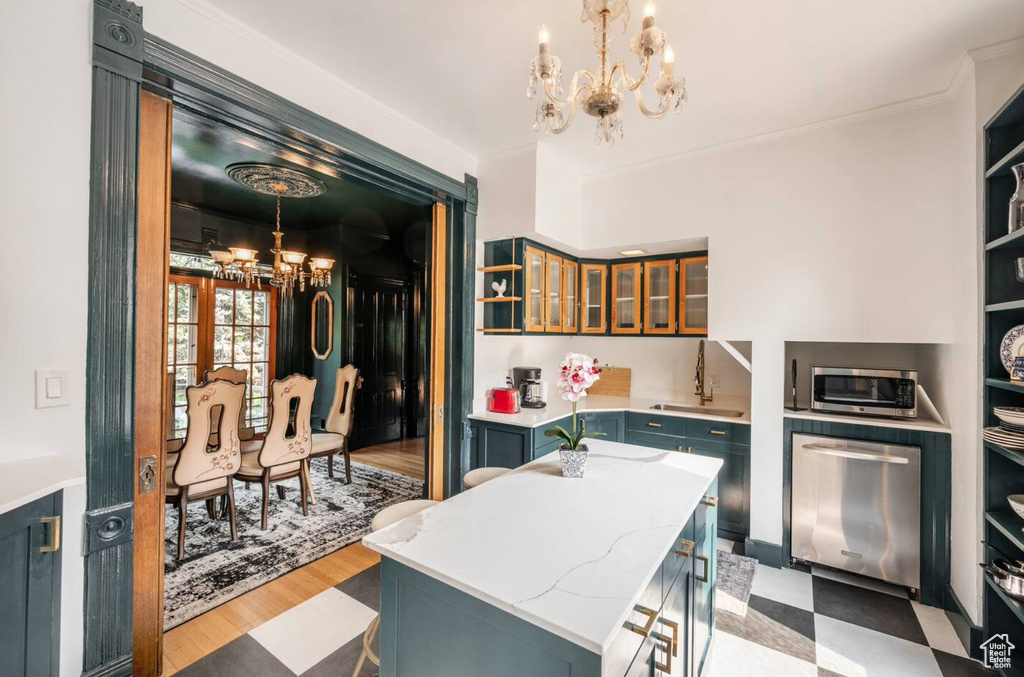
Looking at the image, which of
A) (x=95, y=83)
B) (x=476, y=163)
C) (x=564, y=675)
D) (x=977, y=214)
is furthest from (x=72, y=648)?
(x=977, y=214)

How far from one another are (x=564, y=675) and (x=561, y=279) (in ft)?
10.4

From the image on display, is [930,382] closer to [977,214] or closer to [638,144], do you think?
[977,214]

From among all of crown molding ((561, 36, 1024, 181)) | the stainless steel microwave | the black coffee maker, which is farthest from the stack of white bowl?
the black coffee maker

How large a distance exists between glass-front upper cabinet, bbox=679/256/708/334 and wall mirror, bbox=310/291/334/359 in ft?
13.3

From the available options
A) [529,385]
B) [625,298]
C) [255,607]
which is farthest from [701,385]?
[255,607]

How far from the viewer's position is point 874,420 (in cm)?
263

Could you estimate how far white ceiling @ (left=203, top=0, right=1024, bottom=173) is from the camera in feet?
6.07

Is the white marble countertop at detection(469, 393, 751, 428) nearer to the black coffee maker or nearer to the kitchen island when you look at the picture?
the black coffee maker

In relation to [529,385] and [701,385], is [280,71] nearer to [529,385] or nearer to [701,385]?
[529,385]

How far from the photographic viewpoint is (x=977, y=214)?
2104 millimetres

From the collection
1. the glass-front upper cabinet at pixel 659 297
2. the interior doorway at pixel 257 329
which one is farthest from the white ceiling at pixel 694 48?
the glass-front upper cabinet at pixel 659 297

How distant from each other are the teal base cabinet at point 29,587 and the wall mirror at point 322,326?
422 cm

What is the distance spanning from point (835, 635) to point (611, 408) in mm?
1804

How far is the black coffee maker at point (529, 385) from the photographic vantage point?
11.6 feet
